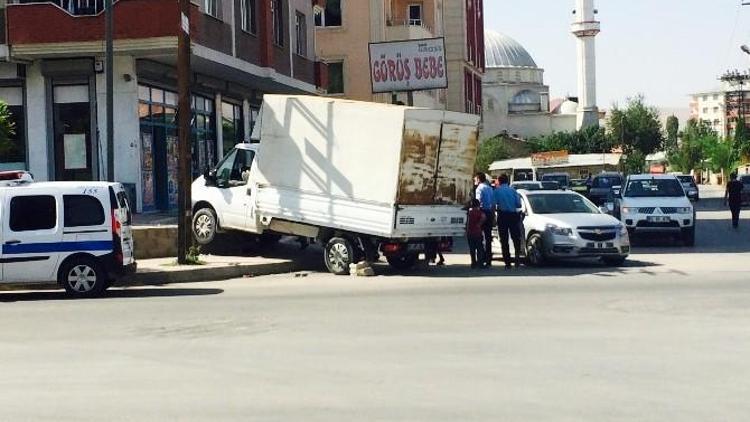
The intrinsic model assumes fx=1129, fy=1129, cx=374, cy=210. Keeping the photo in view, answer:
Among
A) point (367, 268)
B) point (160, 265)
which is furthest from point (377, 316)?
point (160, 265)

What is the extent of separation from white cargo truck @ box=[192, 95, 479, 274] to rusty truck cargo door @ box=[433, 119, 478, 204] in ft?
0.06

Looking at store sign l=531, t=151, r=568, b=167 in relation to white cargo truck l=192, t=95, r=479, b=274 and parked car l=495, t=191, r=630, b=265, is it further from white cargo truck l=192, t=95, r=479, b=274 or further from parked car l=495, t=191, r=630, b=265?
white cargo truck l=192, t=95, r=479, b=274

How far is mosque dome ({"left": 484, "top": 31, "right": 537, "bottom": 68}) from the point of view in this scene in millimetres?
140250

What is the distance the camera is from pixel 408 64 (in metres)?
43.1

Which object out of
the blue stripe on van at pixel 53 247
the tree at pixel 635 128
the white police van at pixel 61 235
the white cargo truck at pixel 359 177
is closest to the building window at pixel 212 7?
the white cargo truck at pixel 359 177

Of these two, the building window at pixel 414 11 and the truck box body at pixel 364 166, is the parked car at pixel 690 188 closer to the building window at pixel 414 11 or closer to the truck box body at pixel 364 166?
the building window at pixel 414 11

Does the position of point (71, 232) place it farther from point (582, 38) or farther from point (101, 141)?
point (582, 38)

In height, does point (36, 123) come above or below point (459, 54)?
below

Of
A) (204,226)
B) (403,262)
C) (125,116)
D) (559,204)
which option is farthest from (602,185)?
(204,226)

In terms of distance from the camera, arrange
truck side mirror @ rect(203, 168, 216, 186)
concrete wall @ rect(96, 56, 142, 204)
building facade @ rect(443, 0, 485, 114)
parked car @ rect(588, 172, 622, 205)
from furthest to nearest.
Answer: building facade @ rect(443, 0, 485, 114) → parked car @ rect(588, 172, 622, 205) → concrete wall @ rect(96, 56, 142, 204) → truck side mirror @ rect(203, 168, 216, 186)

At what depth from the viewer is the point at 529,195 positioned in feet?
75.5

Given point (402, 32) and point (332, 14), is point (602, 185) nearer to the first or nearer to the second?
point (402, 32)

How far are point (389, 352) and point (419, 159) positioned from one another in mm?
9441

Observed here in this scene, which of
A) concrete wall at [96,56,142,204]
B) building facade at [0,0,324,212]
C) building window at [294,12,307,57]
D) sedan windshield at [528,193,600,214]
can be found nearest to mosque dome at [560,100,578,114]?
building window at [294,12,307,57]
